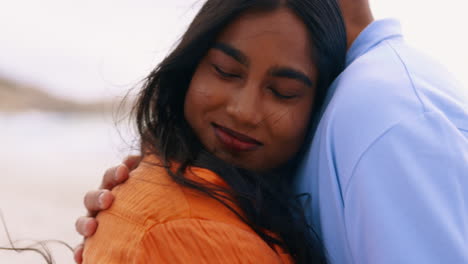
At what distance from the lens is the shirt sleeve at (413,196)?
2.65 ft

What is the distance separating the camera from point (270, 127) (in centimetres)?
116

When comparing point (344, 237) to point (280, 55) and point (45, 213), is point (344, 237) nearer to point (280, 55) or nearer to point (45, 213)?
point (280, 55)

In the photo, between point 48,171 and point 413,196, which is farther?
point 48,171

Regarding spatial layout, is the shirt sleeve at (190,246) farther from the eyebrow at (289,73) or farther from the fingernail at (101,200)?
the eyebrow at (289,73)

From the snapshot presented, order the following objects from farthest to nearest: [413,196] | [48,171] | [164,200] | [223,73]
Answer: [48,171] → [223,73] → [164,200] → [413,196]

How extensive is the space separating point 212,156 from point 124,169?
0.18 m

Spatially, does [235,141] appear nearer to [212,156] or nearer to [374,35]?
[212,156]

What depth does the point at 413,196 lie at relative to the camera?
821 mm

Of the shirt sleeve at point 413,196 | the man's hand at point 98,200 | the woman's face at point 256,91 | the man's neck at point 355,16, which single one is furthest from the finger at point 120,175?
the man's neck at point 355,16

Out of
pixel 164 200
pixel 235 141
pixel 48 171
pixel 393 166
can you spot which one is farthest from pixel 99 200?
pixel 48 171

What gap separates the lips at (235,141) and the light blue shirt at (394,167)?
0.18 m

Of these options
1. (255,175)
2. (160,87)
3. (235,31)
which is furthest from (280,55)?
(160,87)

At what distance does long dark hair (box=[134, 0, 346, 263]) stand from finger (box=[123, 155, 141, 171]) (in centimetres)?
10

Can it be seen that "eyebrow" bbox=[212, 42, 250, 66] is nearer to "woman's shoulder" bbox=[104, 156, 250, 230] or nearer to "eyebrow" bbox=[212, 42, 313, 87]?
"eyebrow" bbox=[212, 42, 313, 87]
